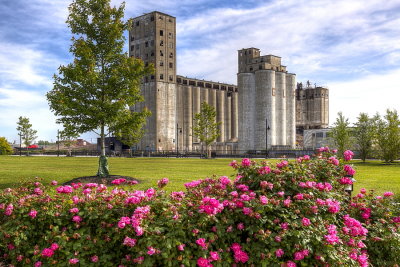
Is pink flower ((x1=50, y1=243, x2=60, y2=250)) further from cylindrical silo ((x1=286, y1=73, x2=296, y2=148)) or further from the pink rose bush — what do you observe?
cylindrical silo ((x1=286, y1=73, x2=296, y2=148))

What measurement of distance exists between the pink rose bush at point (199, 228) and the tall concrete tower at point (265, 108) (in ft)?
294

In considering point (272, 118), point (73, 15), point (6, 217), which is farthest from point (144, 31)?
point (6, 217)

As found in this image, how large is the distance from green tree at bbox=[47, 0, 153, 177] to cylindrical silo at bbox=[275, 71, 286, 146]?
82.1 meters

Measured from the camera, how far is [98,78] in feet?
67.1

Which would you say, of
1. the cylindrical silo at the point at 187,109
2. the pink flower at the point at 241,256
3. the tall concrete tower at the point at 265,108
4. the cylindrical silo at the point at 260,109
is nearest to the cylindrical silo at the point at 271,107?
the tall concrete tower at the point at 265,108

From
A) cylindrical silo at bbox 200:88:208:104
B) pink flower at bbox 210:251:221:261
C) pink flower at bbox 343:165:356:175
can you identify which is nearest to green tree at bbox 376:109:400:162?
pink flower at bbox 343:165:356:175

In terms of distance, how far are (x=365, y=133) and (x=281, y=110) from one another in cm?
5281

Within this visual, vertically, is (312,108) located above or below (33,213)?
above

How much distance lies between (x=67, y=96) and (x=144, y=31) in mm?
87256

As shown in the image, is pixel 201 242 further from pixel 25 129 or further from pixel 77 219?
pixel 25 129

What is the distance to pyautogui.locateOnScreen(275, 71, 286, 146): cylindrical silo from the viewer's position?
3922 inches

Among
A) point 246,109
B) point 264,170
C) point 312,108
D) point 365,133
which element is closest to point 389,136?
point 365,133

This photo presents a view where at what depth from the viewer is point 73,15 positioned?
20.6 m

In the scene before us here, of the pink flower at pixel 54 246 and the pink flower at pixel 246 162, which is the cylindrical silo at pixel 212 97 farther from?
the pink flower at pixel 54 246
